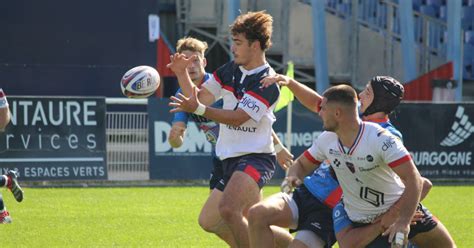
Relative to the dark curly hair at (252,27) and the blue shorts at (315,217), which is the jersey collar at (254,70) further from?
the blue shorts at (315,217)

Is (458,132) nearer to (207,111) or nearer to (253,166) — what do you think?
(253,166)

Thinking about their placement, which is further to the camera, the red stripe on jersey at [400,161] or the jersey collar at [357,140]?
the jersey collar at [357,140]

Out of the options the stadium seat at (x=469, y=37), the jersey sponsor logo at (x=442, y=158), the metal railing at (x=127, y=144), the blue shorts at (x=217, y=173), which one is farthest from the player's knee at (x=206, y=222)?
the stadium seat at (x=469, y=37)

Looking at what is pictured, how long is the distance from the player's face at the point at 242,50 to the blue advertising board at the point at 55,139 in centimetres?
883

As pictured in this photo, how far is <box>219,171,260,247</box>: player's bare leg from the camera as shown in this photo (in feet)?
25.5

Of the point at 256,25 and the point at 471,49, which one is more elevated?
the point at 256,25

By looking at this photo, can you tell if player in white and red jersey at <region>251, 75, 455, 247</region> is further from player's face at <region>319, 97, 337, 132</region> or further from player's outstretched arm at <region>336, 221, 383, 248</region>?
player's face at <region>319, 97, 337, 132</region>

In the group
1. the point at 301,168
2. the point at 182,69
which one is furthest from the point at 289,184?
the point at 182,69

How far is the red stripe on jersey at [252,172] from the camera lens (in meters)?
7.96

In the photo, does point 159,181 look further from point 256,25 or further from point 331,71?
point 256,25

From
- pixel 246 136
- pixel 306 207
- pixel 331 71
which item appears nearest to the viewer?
pixel 306 207

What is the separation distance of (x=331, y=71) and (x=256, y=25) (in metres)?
15.6

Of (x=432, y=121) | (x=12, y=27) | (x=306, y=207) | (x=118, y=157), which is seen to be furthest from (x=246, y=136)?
(x=12, y=27)

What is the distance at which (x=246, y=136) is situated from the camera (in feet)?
26.7
